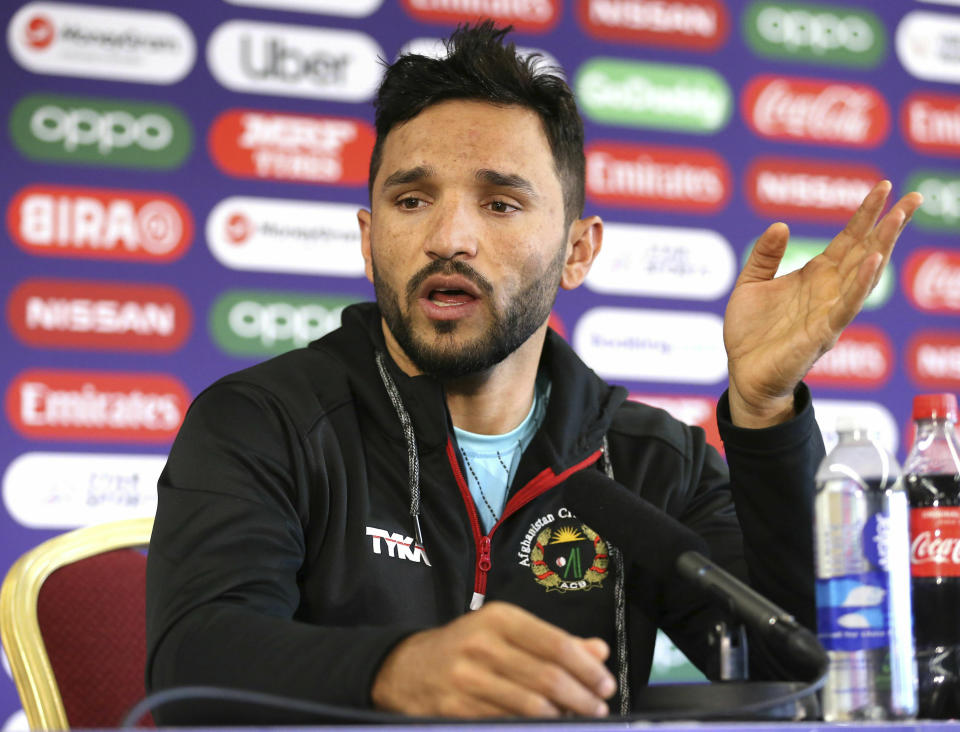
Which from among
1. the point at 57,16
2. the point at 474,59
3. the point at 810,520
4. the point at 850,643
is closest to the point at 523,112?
the point at 474,59

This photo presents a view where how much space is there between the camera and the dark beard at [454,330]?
53.1 inches

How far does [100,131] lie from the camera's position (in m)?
2.51

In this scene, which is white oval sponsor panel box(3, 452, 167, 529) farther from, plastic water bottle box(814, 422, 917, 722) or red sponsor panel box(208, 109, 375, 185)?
plastic water bottle box(814, 422, 917, 722)

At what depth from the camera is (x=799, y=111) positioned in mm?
2994

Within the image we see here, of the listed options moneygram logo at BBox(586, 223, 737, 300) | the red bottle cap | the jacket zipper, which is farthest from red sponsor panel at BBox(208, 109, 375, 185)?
the red bottle cap

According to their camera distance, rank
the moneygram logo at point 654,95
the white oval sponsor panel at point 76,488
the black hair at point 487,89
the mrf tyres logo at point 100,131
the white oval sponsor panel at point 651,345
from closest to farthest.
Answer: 1. the black hair at point 487,89
2. the white oval sponsor panel at point 76,488
3. the mrf tyres logo at point 100,131
4. the white oval sponsor panel at point 651,345
5. the moneygram logo at point 654,95

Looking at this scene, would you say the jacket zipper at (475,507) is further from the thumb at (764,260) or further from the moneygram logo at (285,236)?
the moneygram logo at (285,236)

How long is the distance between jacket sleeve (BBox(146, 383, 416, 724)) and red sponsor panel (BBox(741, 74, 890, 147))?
209 cm

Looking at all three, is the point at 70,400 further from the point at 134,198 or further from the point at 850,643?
the point at 850,643

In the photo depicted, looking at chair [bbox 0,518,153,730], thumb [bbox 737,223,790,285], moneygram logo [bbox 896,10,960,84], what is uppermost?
moneygram logo [bbox 896,10,960,84]

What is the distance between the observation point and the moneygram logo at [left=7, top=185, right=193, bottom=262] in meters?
2.45

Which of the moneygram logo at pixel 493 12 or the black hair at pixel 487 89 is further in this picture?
the moneygram logo at pixel 493 12

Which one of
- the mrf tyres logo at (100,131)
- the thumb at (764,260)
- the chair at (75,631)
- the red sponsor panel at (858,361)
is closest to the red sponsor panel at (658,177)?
the red sponsor panel at (858,361)

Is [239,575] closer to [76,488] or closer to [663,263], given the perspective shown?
[76,488]
